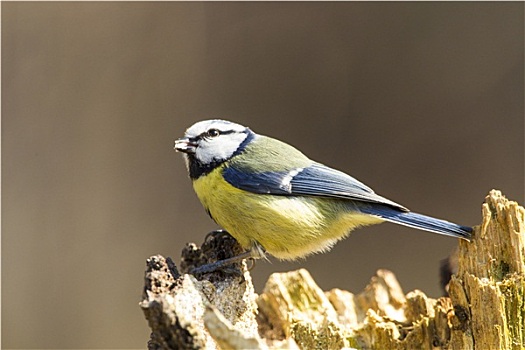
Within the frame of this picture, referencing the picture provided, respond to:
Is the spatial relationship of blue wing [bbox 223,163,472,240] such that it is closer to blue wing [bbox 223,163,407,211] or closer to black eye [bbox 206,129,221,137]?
blue wing [bbox 223,163,407,211]

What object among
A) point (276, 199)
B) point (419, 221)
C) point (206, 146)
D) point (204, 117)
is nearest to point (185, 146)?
point (206, 146)

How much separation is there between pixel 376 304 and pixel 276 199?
1.34ft

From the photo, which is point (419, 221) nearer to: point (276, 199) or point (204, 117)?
point (276, 199)

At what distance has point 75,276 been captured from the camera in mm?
3061

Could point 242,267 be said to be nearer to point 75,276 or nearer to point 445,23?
point 75,276

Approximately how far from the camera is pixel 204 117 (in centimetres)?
329

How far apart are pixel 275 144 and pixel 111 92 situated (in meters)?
1.51

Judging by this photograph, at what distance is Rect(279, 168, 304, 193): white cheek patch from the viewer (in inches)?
70.2

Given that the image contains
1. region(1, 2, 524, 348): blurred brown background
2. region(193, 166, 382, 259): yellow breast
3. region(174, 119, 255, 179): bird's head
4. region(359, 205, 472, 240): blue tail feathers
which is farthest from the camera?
region(1, 2, 524, 348): blurred brown background

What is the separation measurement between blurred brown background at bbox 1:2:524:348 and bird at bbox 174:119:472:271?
4.30 feet

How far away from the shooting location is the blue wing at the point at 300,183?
69.7 inches

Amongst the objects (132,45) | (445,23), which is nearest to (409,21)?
(445,23)

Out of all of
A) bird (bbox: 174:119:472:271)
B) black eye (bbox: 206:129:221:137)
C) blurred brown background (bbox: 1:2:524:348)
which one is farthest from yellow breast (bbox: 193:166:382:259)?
blurred brown background (bbox: 1:2:524:348)

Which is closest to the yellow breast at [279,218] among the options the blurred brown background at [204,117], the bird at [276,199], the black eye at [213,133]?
the bird at [276,199]
